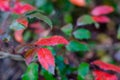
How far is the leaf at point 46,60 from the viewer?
785mm

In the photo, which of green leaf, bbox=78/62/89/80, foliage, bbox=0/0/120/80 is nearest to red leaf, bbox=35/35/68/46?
foliage, bbox=0/0/120/80

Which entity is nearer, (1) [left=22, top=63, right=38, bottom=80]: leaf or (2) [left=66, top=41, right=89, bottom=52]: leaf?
(1) [left=22, top=63, right=38, bottom=80]: leaf

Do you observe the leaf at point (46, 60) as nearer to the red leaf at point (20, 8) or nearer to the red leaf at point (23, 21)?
the red leaf at point (23, 21)

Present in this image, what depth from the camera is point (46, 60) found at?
790mm

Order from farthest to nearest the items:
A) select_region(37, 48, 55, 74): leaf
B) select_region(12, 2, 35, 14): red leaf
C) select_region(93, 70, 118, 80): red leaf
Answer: select_region(12, 2, 35, 14): red leaf
select_region(93, 70, 118, 80): red leaf
select_region(37, 48, 55, 74): leaf

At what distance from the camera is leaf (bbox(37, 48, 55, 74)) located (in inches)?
30.9

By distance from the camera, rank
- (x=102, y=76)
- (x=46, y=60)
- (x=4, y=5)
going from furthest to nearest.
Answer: (x=4, y=5) < (x=102, y=76) < (x=46, y=60)

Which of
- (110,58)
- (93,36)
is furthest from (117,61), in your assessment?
(93,36)

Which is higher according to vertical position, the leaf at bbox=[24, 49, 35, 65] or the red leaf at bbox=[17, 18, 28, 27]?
the red leaf at bbox=[17, 18, 28, 27]

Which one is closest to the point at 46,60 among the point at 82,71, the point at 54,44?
the point at 54,44

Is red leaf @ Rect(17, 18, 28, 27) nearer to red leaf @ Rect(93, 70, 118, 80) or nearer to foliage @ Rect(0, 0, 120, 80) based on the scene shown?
foliage @ Rect(0, 0, 120, 80)

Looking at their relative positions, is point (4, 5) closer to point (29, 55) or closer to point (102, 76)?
point (29, 55)

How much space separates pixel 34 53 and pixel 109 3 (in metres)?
1.16

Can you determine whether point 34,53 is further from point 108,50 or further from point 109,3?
point 109,3
